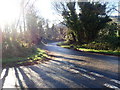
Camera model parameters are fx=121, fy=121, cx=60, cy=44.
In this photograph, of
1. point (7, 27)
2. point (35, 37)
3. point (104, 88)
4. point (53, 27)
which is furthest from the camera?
point (53, 27)

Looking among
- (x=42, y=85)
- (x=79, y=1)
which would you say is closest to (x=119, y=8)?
(x=79, y=1)

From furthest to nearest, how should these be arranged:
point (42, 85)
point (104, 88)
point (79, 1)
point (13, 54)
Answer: point (79, 1) → point (13, 54) → point (42, 85) → point (104, 88)

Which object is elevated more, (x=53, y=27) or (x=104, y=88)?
(x=53, y=27)

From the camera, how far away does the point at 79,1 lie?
86.2 ft

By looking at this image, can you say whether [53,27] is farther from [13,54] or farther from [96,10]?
[13,54]

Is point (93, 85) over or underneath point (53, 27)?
underneath

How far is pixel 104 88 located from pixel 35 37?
3746 cm

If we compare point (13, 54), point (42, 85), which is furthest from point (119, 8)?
point (42, 85)

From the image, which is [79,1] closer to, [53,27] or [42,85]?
[42,85]

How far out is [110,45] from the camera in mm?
18156

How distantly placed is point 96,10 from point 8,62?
18.8m

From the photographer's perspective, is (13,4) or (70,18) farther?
(70,18)

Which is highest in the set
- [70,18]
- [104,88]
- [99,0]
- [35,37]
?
[99,0]

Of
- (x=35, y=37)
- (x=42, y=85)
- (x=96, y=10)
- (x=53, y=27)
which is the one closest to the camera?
(x=42, y=85)
